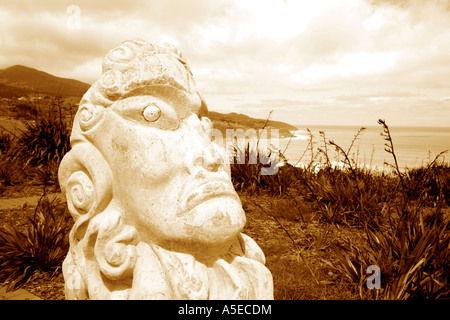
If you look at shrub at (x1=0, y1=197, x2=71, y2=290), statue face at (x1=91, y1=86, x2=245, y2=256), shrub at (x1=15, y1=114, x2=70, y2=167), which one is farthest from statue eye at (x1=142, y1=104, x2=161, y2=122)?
shrub at (x1=15, y1=114, x2=70, y2=167)

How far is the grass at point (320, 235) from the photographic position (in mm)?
3006

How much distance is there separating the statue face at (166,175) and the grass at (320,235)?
4.91ft

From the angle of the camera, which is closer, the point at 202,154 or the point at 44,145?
the point at 202,154

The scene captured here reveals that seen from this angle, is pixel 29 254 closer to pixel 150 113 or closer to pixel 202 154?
pixel 150 113

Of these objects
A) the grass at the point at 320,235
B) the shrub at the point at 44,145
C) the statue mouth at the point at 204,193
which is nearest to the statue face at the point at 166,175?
the statue mouth at the point at 204,193

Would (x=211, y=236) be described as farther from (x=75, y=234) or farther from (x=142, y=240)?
(x=75, y=234)

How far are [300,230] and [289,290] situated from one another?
5.77ft

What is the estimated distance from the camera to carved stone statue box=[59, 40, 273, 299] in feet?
6.05

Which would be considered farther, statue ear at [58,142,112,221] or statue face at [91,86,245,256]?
statue ear at [58,142,112,221]

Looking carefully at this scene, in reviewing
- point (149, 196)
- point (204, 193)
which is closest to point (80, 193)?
point (149, 196)

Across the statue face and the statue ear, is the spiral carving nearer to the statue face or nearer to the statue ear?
the statue ear

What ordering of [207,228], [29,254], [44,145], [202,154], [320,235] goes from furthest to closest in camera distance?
[44,145]
[320,235]
[29,254]
[202,154]
[207,228]

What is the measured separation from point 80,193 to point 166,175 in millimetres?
561

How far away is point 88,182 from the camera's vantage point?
204 cm
